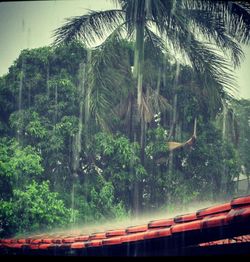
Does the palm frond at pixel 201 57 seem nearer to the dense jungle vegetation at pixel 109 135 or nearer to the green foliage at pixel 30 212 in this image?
the dense jungle vegetation at pixel 109 135

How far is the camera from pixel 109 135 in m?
6.50

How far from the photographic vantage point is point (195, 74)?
638 centimetres

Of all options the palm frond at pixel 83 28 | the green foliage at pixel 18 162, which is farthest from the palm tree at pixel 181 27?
the green foliage at pixel 18 162

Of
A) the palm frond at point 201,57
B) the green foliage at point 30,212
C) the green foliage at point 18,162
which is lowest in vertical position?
the green foliage at point 30,212

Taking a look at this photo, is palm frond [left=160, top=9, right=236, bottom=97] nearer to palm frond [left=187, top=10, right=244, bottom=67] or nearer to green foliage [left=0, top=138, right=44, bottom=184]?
palm frond [left=187, top=10, right=244, bottom=67]

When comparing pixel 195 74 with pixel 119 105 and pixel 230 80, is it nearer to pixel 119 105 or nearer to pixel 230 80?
pixel 230 80

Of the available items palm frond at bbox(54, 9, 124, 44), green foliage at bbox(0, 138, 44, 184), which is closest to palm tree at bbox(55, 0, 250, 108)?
palm frond at bbox(54, 9, 124, 44)

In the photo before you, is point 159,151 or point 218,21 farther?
point 159,151

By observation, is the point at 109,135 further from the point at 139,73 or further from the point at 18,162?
the point at 18,162

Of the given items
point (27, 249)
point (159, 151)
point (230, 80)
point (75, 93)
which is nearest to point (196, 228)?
point (27, 249)

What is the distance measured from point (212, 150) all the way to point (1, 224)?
3643 mm

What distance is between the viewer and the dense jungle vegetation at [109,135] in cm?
622

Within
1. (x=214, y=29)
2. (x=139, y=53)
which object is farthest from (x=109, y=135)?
(x=214, y=29)

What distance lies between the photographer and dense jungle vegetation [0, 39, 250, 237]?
622cm
